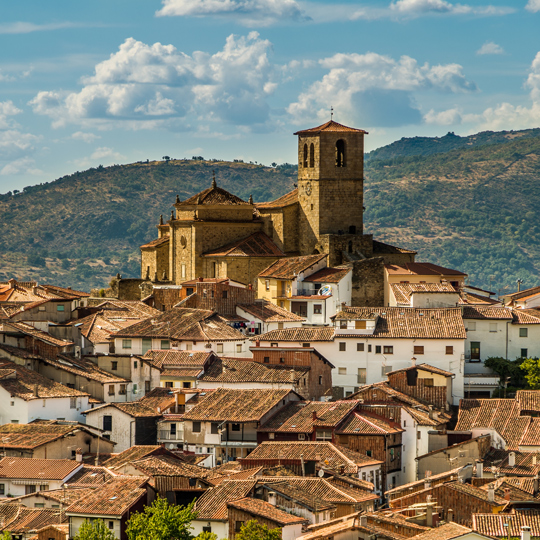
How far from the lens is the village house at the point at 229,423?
2382 inches

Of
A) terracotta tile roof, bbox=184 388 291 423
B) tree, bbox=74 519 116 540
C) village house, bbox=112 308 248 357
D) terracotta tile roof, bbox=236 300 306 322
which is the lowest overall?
tree, bbox=74 519 116 540

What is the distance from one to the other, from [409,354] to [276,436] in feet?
34.1

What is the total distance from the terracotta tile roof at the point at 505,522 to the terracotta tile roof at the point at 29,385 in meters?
24.0

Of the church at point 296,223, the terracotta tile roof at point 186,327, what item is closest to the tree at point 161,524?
the terracotta tile roof at point 186,327

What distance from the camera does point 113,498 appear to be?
50062 millimetres

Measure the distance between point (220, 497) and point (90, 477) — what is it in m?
7.03

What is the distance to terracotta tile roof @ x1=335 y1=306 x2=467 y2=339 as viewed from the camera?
67.7m

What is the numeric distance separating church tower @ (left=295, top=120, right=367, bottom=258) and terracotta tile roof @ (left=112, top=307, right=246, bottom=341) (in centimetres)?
1137

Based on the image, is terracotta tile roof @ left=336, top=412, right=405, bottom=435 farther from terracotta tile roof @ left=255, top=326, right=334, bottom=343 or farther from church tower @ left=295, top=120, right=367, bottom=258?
church tower @ left=295, top=120, right=367, bottom=258

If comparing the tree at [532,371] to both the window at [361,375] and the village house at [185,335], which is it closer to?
the window at [361,375]

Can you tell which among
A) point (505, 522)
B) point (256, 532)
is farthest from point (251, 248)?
point (505, 522)

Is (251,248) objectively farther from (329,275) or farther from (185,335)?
(185,335)

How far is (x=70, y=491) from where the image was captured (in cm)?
5269

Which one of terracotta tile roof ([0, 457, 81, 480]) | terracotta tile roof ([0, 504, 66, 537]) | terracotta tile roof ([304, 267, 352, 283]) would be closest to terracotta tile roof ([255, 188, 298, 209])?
terracotta tile roof ([304, 267, 352, 283])
